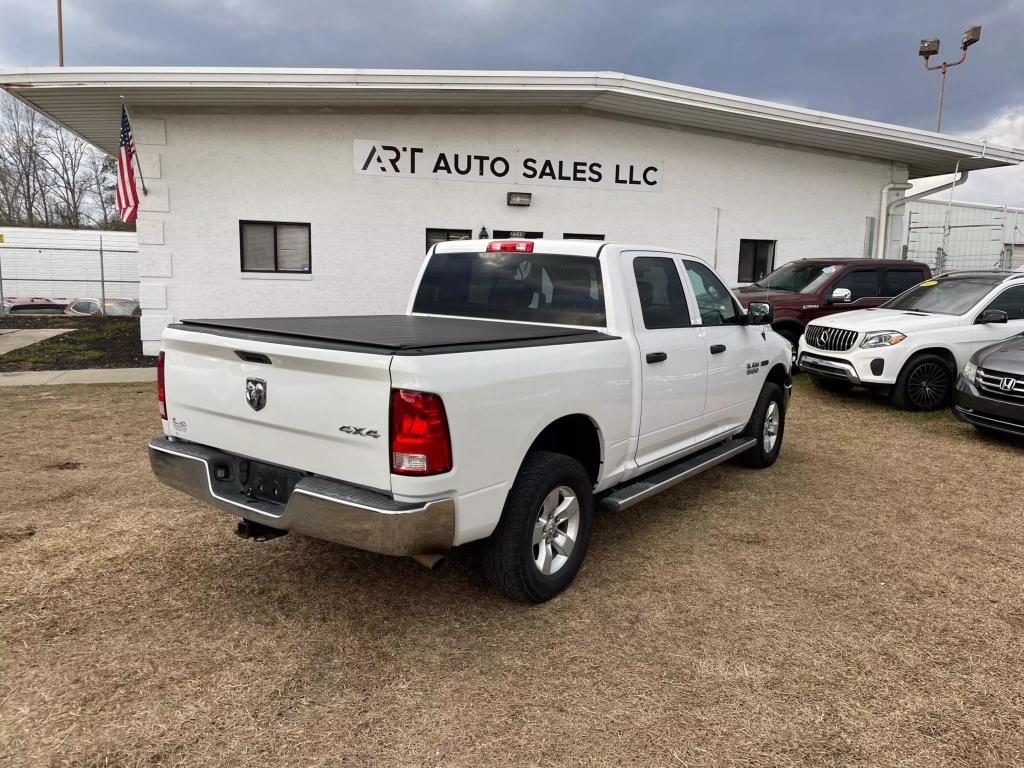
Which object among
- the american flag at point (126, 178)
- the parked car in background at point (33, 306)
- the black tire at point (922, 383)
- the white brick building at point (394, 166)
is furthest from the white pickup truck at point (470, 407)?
the parked car in background at point (33, 306)

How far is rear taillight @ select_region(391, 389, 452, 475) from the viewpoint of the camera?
274 centimetres

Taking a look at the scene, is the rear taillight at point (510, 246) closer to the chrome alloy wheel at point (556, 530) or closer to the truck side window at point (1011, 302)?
the chrome alloy wheel at point (556, 530)

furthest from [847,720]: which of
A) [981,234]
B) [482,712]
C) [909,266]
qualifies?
[981,234]

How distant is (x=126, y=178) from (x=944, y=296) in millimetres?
12337

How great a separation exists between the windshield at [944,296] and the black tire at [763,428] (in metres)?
4.48

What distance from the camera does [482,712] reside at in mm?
2744

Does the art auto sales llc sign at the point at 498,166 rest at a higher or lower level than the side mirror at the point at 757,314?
higher

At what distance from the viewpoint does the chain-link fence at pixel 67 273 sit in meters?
25.2

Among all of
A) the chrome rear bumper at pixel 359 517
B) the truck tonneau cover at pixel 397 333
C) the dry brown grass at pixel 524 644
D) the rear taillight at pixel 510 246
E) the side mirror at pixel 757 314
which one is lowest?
the dry brown grass at pixel 524 644

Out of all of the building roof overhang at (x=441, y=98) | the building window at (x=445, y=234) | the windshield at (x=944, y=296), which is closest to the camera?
the windshield at (x=944, y=296)

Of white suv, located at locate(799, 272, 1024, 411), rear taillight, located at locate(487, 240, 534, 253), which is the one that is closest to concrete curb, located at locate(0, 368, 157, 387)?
rear taillight, located at locate(487, 240, 534, 253)

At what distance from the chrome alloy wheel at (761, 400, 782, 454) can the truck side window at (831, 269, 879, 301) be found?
19.7 feet

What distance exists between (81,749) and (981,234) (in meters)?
24.3

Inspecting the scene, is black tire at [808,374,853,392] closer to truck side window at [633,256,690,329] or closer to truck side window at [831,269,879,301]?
truck side window at [831,269,879,301]
